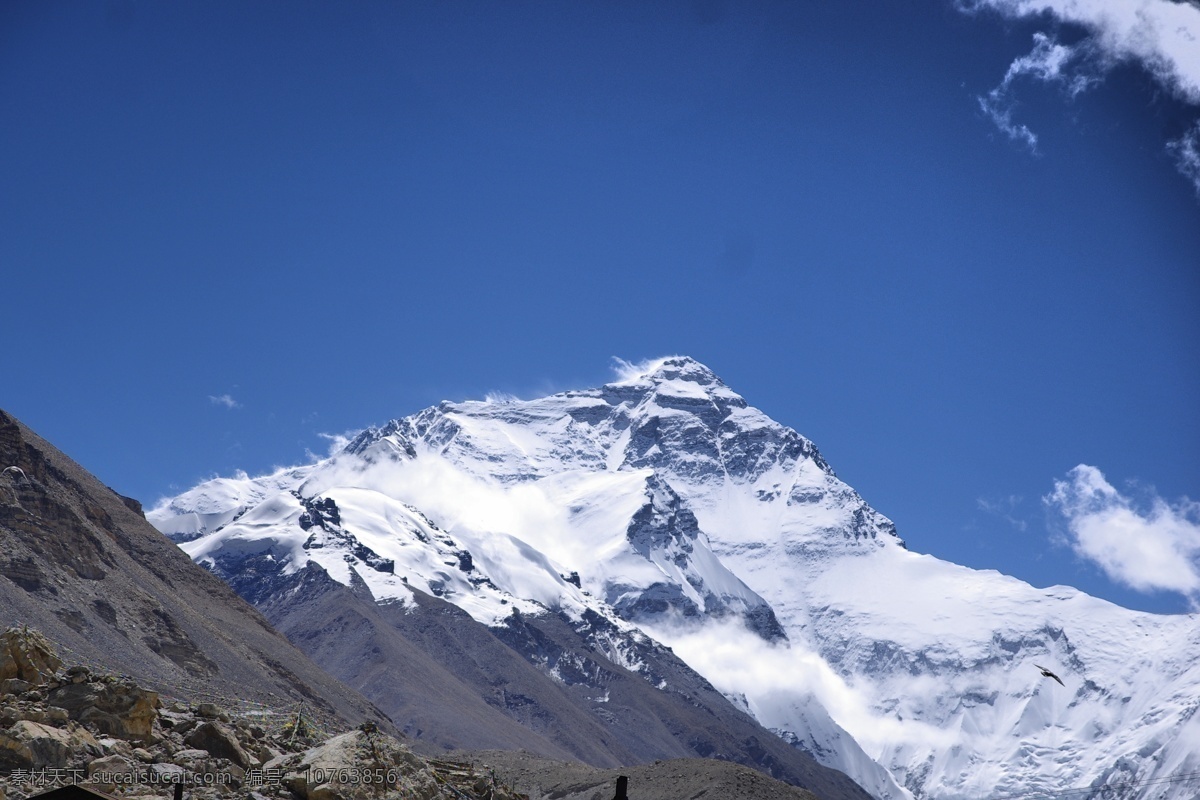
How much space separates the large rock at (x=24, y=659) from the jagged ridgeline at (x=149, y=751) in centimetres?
3

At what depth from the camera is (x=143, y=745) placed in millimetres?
41812

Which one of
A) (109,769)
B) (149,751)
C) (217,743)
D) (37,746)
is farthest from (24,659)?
(109,769)

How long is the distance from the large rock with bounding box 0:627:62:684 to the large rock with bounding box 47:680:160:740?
1.72 meters

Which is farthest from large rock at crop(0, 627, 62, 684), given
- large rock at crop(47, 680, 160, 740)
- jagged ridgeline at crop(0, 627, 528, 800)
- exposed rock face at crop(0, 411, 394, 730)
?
exposed rock face at crop(0, 411, 394, 730)

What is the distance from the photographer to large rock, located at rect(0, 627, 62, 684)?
145ft

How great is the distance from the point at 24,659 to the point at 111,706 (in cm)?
408

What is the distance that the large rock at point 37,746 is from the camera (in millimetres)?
38125

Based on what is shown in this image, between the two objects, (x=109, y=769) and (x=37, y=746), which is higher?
(x=37, y=746)

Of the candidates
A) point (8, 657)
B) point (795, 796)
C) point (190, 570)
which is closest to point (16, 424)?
point (190, 570)

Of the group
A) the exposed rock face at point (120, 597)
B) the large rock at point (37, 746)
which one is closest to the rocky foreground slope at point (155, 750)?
the large rock at point (37, 746)

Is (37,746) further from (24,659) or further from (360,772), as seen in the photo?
(360,772)

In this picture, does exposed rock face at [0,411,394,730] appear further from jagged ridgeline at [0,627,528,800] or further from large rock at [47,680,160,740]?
large rock at [47,680,160,740]

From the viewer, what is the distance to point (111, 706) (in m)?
42.4

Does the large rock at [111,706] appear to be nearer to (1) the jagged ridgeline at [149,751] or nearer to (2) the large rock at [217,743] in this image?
(1) the jagged ridgeline at [149,751]
